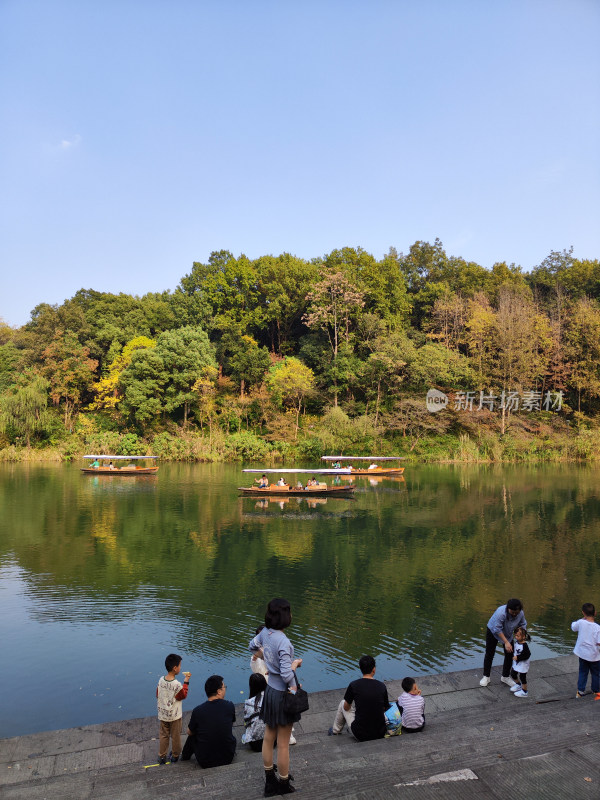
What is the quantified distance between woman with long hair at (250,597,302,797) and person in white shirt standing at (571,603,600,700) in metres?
3.85

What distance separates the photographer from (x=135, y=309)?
50719 millimetres

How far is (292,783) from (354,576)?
9.36 metres

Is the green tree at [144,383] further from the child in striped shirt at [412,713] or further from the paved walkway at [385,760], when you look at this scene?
the child in striped shirt at [412,713]

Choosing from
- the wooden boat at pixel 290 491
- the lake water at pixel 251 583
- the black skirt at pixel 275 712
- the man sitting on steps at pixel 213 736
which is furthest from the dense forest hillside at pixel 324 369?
the black skirt at pixel 275 712

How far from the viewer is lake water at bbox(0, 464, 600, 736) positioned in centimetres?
841

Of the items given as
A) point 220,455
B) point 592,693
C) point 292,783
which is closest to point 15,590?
point 292,783

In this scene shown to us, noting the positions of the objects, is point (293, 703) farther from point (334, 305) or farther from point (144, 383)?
point (334, 305)

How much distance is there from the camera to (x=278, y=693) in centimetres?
413

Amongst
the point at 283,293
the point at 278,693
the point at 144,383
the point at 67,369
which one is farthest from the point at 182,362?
the point at 278,693

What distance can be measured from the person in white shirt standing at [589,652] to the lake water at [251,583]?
2.34m

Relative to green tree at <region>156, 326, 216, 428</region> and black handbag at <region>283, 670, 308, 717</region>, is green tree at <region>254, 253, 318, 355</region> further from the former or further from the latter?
black handbag at <region>283, 670, 308, 717</region>

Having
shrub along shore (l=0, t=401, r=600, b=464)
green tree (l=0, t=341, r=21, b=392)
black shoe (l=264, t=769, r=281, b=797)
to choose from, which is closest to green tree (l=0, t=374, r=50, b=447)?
shrub along shore (l=0, t=401, r=600, b=464)

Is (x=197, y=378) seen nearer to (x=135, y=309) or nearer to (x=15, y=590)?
(x=135, y=309)

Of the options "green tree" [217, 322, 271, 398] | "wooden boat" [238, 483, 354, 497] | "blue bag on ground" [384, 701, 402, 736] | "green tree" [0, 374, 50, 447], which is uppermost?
"green tree" [217, 322, 271, 398]
